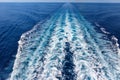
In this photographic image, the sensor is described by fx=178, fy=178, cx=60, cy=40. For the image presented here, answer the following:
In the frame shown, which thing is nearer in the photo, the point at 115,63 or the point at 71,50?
the point at 115,63

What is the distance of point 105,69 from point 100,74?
95 centimetres

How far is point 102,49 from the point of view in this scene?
63.9 ft

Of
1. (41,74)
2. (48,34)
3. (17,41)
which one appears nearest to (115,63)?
(41,74)

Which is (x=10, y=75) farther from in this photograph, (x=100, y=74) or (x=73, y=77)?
(x=100, y=74)

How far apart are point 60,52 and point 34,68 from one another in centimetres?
401

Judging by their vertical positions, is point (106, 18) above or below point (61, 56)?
above

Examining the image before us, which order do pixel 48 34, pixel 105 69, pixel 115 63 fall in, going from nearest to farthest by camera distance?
pixel 105 69
pixel 115 63
pixel 48 34

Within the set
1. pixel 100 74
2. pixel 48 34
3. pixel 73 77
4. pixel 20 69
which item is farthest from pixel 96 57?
pixel 48 34

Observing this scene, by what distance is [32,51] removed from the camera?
19.1 meters

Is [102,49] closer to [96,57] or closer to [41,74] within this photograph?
[96,57]

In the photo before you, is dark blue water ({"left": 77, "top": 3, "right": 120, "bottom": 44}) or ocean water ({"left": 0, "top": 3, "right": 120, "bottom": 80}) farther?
dark blue water ({"left": 77, "top": 3, "right": 120, "bottom": 44})

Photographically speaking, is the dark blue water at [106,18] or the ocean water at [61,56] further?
the dark blue water at [106,18]

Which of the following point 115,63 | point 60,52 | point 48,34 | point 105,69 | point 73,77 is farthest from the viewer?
point 48,34

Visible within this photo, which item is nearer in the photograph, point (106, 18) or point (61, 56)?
point (61, 56)
